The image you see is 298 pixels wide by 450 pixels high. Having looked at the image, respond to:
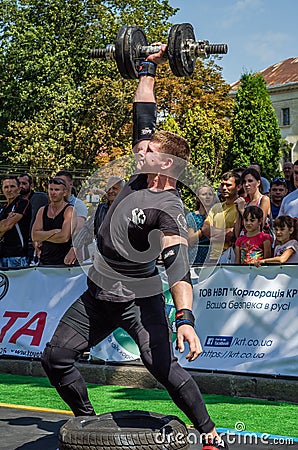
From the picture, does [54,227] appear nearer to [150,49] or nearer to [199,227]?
[199,227]

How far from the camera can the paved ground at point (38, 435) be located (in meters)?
5.71

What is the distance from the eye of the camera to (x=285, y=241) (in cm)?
852

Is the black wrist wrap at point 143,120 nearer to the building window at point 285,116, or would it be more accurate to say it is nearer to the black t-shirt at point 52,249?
the black t-shirt at point 52,249

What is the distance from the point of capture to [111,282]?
17.3 feet

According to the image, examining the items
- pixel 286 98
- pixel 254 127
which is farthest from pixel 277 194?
pixel 286 98

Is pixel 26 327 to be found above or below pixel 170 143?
below

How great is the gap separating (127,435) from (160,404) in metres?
2.76

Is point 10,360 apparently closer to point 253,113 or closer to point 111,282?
point 111,282

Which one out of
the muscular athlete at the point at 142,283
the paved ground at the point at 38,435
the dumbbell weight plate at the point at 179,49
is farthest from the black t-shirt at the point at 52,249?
the muscular athlete at the point at 142,283

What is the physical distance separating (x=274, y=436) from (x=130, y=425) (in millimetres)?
1397

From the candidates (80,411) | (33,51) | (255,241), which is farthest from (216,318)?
(33,51)

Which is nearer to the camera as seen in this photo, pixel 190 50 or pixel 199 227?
pixel 190 50

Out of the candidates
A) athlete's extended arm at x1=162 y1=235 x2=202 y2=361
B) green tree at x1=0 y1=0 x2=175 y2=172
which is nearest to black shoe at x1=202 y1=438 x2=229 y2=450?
athlete's extended arm at x1=162 y1=235 x2=202 y2=361

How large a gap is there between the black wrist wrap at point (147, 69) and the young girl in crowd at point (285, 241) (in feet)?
10.1
